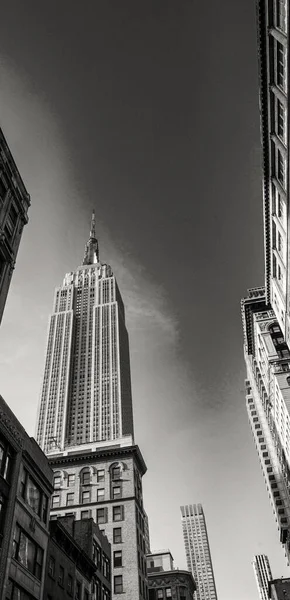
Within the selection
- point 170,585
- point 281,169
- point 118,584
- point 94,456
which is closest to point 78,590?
point 118,584

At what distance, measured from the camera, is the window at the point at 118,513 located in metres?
78.0

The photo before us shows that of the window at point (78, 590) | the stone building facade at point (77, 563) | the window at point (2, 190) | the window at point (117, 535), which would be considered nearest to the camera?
the stone building facade at point (77, 563)

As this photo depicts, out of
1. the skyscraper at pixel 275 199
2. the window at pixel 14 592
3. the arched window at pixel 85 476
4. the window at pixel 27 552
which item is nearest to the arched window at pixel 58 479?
the arched window at pixel 85 476

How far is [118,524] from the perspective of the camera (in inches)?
3041

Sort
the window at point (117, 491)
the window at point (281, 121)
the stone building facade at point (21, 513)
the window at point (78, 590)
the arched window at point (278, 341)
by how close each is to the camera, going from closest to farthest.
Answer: the stone building facade at point (21, 513), the window at point (78, 590), the window at point (281, 121), the window at point (117, 491), the arched window at point (278, 341)

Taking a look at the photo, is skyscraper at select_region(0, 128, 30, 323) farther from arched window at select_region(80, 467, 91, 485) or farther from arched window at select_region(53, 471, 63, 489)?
arched window at select_region(53, 471, 63, 489)

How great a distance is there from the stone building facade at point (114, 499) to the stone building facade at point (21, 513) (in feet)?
125

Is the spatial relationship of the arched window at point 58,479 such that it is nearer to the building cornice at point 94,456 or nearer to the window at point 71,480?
the window at point 71,480

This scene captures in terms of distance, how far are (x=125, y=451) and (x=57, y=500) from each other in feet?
45.2

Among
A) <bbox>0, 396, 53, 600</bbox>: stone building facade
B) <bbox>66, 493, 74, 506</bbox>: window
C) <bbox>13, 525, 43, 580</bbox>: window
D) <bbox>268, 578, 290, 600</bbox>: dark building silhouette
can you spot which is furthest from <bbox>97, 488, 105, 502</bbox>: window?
<bbox>268, 578, 290, 600</bbox>: dark building silhouette

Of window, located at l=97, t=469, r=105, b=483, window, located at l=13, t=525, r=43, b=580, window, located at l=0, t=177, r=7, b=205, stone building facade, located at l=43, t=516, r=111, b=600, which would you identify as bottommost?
window, located at l=13, t=525, r=43, b=580

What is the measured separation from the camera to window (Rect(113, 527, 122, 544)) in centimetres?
7459

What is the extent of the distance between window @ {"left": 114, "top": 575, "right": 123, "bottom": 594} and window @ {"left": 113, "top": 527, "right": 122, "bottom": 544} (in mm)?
5042

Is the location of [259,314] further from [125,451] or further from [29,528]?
[29,528]
